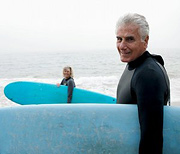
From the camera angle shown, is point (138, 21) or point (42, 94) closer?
point (138, 21)

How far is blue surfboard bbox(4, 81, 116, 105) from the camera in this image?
470 cm

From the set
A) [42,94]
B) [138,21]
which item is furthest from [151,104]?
[42,94]

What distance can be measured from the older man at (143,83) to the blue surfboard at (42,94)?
11.4 feet

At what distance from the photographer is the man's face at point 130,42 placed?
1145 mm

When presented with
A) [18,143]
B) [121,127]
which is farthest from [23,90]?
[121,127]

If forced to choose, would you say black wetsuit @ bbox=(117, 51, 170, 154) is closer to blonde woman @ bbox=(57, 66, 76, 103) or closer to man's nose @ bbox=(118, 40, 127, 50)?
man's nose @ bbox=(118, 40, 127, 50)

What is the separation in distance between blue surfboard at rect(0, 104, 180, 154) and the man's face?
0.30m

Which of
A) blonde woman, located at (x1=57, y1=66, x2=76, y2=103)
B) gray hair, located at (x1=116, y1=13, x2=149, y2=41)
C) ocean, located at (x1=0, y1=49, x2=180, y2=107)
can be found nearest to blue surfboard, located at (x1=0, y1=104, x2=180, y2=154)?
gray hair, located at (x1=116, y1=13, x2=149, y2=41)

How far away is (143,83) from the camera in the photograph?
97 centimetres

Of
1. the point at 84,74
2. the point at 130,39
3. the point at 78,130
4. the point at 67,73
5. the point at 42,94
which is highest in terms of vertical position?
the point at 130,39

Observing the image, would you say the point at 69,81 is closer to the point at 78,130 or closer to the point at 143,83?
the point at 78,130

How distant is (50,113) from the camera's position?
144 cm

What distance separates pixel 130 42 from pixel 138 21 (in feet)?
0.39

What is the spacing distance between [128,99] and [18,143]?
79cm
